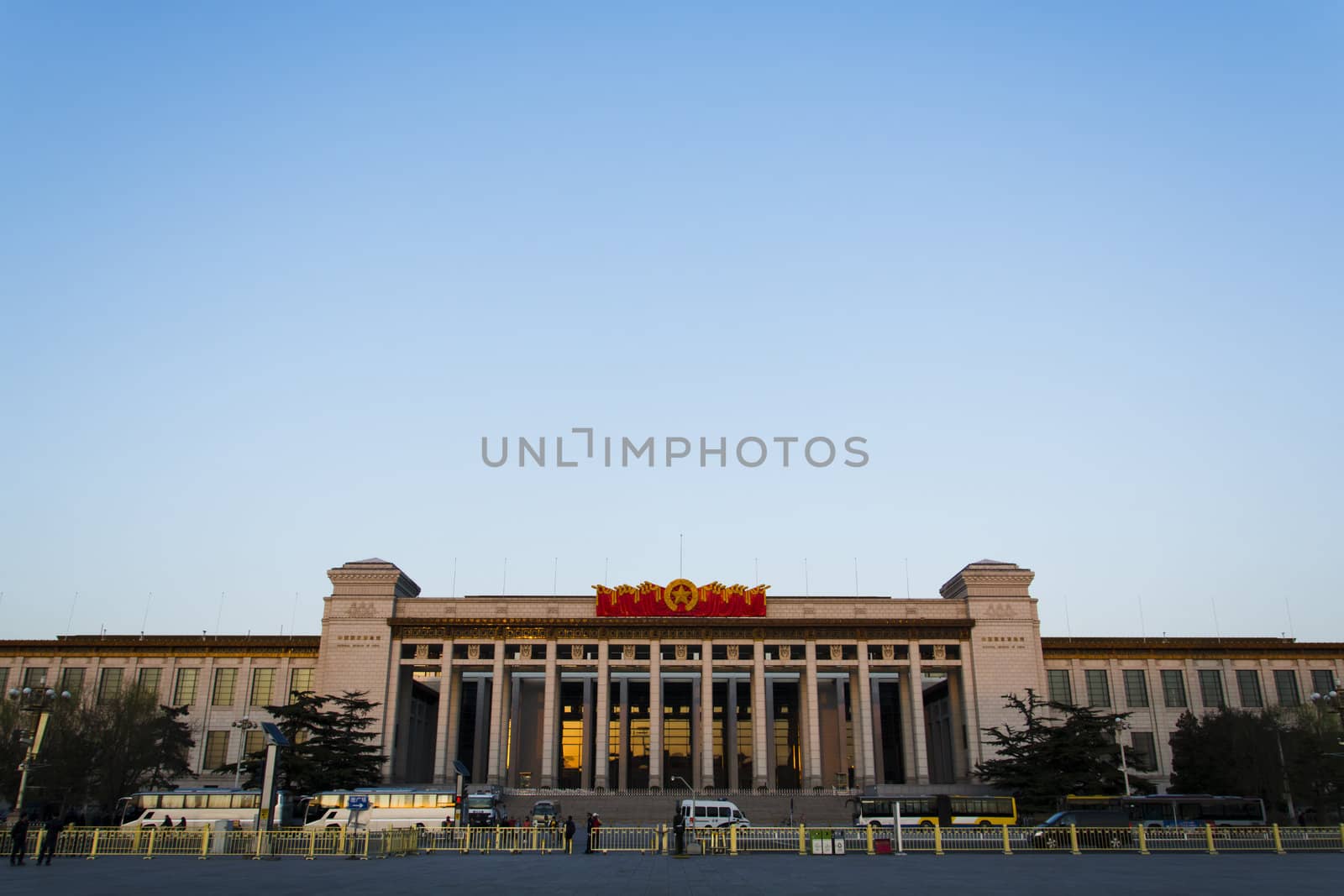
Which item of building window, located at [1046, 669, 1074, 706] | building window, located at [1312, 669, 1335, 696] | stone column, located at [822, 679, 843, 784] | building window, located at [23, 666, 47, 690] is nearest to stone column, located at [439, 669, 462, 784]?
stone column, located at [822, 679, 843, 784]

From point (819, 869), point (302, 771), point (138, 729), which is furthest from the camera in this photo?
point (138, 729)

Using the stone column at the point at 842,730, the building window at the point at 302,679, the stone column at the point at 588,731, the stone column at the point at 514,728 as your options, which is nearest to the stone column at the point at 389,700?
the building window at the point at 302,679

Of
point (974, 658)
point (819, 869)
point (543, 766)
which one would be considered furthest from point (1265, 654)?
point (819, 869)

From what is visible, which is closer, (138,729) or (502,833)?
(502,833)

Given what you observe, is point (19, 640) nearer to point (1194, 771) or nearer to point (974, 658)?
point (974, 658)

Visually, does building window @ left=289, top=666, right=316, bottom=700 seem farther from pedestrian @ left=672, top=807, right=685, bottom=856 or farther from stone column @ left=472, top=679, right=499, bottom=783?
pedestrian @ left=672, top=807, right=685, bottom=856

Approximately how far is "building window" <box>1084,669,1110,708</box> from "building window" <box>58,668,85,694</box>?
263ft

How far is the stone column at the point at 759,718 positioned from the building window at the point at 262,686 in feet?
130

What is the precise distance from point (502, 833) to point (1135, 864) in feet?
80.6

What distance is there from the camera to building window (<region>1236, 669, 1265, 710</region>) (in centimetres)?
7975

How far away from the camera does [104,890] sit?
2228 centimetres

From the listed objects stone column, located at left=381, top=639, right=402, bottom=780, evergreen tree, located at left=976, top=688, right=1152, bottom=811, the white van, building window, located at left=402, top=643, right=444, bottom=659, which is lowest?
the white van

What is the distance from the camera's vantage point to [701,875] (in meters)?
28.0

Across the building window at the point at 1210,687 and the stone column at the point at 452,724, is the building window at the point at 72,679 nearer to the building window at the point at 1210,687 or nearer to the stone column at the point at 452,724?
the stone column at the point at 452,724
